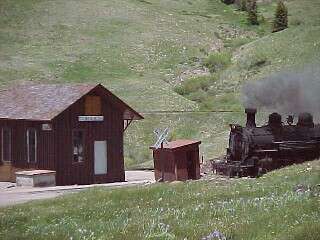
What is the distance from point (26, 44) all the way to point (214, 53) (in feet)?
Answer: 67.4

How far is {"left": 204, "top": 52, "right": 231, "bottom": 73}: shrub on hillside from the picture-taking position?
75.9m

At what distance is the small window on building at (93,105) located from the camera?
34.2 meters

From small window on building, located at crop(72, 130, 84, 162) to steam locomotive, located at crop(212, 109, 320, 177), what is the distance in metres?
7.30

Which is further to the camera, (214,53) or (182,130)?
(214,53)

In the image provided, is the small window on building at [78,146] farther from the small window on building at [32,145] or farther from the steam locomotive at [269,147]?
the steam locomotive at [269,147]

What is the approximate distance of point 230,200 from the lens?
1681 centimetres

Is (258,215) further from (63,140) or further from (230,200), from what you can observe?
(63,140)

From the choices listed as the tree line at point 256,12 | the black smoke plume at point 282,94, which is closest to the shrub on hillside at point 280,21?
the tree line at point 256,12

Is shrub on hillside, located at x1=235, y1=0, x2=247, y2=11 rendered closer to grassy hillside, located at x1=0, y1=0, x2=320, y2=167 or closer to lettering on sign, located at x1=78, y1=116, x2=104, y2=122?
grassy hillside, located at x1=0, y1=0, x2=320, y2=167

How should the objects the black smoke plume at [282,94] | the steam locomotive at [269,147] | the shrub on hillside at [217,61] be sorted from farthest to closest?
the shrub on hillside at [217,61] → the black smoke plume at [282,94] → the steam locomotive at [269,147]

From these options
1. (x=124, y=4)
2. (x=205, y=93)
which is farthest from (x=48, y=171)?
(x=124, y=4)

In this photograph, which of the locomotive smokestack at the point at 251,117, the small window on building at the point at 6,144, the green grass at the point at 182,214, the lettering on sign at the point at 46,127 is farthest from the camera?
the small window on building at the point at 6,144

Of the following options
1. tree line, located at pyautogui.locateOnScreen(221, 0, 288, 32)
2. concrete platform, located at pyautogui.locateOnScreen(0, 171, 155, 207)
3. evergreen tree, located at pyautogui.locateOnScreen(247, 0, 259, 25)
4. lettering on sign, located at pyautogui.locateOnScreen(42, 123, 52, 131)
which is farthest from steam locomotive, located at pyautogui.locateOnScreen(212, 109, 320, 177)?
evergreen tree, located at pyautogui.locateOnScreen(247, 0, 259, 25)

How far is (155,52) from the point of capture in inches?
3253
